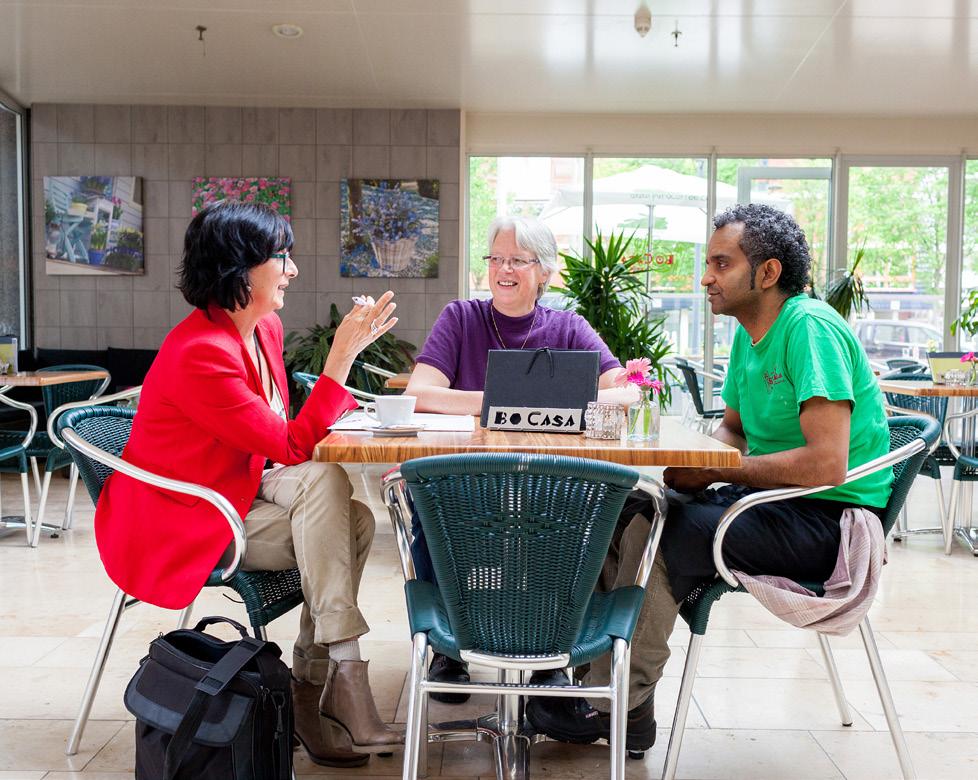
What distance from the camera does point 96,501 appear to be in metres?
2.07

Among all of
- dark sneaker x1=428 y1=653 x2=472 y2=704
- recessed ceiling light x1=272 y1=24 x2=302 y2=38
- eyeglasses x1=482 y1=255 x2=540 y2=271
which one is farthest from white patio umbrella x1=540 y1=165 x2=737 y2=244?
dark sneaker x1=428 y1=653 x2=472 y2=704

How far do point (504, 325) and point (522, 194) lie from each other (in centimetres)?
582

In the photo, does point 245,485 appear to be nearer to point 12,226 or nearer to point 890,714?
point 890,714

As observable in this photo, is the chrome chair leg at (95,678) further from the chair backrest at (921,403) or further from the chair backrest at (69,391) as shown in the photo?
the chair backrest at (921,403)

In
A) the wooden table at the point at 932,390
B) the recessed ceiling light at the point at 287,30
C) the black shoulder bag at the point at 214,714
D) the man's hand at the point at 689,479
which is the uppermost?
the recessed ceiling light at the point at 287,30

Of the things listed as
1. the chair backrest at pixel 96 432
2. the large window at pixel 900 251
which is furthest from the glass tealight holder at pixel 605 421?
the large window at pixel 900 251

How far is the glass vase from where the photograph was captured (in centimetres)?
195

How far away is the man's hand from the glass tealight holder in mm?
193

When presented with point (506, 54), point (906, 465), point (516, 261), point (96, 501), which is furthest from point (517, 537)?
point (506, 54)

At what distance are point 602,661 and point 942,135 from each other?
7.83m

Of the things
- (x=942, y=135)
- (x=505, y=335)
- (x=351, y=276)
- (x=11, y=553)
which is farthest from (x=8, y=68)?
(x=942, y=135)

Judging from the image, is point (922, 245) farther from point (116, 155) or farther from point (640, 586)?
point (640, 586)

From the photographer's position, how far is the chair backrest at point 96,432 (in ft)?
6.75

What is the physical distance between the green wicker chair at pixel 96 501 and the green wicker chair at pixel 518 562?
1.49 feet
